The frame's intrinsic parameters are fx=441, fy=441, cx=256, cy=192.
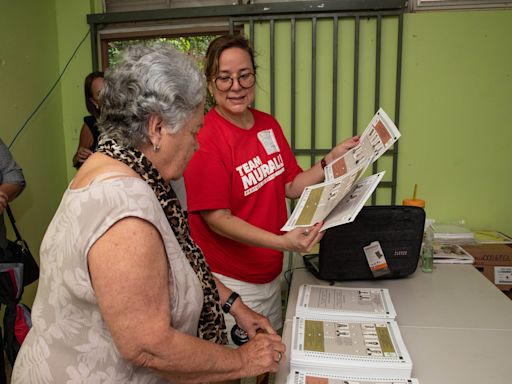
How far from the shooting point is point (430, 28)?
8.27 ft

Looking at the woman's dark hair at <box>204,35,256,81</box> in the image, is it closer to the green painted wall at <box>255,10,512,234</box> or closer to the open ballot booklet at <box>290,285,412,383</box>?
the open ballot booklet at <box>290,285,412,383</box>

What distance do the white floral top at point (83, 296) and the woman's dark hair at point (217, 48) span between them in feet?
2.59

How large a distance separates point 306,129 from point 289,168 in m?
1.05

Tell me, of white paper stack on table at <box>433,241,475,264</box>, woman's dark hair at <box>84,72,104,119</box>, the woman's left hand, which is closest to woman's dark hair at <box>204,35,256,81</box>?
the woman's left hand

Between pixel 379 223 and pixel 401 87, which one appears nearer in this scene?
pixel 379 223

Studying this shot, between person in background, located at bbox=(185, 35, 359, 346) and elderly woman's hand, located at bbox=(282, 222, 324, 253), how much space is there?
0.05 m

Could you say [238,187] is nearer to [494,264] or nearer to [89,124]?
[494,264]

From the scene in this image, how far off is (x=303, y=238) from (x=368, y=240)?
0.34 meters

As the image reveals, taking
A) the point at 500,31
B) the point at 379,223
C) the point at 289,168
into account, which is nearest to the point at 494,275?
the point at 379,223

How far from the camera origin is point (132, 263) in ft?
2.41

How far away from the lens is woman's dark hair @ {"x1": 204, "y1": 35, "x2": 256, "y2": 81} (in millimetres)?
1476

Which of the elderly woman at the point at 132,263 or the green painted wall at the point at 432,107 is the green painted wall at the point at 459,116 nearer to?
the green painted wall at the point at 432,107

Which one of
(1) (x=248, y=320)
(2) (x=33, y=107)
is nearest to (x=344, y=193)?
(1) (x=248, y=320)

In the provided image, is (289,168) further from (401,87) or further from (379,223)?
(401,87)
